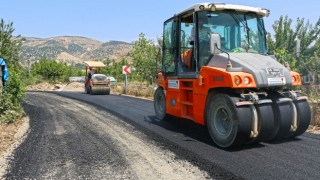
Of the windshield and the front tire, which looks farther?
the windshield

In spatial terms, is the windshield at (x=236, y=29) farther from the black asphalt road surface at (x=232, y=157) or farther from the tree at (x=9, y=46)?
the tree at (x=9, y=46)

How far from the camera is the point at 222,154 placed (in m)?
5.40

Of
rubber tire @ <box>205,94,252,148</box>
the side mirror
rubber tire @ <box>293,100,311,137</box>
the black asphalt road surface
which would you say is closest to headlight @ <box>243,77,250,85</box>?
rubber tire @ <box>205,94,252,148</box>

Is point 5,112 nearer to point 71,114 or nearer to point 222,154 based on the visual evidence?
point 71,114

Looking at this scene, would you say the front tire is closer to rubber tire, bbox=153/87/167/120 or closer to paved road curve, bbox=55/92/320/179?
paved road curve, bbox=55/92/320/179


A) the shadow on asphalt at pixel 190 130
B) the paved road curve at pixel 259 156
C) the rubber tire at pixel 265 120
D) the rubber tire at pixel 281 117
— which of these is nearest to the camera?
the paved road curve at pixel 259 156

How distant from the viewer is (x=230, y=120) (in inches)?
223

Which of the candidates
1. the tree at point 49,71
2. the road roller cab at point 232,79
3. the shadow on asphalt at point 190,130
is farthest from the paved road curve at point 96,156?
the tree at point 49,71

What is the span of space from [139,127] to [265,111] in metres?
3.38

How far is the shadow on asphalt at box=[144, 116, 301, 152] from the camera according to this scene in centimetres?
594

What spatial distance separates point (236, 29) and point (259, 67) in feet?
4.22

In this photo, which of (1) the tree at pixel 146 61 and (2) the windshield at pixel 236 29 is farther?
(1) the tree at pixel 146 61

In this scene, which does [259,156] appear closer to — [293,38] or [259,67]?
[259,67]

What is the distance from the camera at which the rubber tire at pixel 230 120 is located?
5.39 meters
